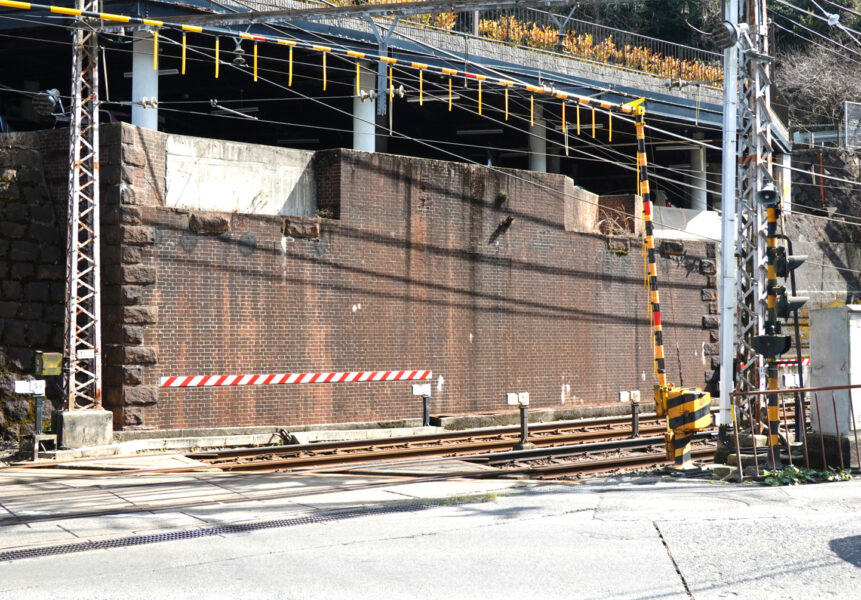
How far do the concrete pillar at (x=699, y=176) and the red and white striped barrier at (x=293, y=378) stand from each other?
55.4ft

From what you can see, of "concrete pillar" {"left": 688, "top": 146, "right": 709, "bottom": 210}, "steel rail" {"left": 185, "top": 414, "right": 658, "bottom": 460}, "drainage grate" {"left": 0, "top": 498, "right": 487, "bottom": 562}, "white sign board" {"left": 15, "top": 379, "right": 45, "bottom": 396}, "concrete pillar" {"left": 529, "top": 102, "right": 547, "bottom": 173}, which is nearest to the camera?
"drainage grate" {"left": 0, "top": 498, "right": 487, "bottom": 562}

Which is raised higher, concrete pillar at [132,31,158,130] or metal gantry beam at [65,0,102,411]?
concrete pillar at [132,31,158,130]

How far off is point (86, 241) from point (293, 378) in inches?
200

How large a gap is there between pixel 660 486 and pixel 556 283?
12187 mm

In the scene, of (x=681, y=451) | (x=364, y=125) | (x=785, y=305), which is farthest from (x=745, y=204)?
(x=364, y=125)

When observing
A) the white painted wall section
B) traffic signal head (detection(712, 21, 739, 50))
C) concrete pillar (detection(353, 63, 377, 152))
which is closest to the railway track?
the white painted wall section

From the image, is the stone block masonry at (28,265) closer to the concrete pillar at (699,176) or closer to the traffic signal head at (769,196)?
the traffic signal head at (769,196)

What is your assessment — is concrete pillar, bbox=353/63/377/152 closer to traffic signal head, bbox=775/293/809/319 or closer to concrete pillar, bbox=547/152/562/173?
concrete pillar, bbox=547/152/562/173

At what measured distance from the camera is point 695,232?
29.3m

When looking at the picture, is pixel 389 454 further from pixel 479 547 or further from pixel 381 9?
pixel 479 547

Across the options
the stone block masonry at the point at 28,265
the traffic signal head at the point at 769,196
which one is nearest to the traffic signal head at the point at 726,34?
the traffic signal head at the point at 769,196

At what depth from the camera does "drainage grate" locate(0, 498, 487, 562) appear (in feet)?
28.7

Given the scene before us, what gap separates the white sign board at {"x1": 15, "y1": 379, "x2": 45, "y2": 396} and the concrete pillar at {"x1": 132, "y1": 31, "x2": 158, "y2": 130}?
685 cm

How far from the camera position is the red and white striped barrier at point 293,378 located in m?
18.5
